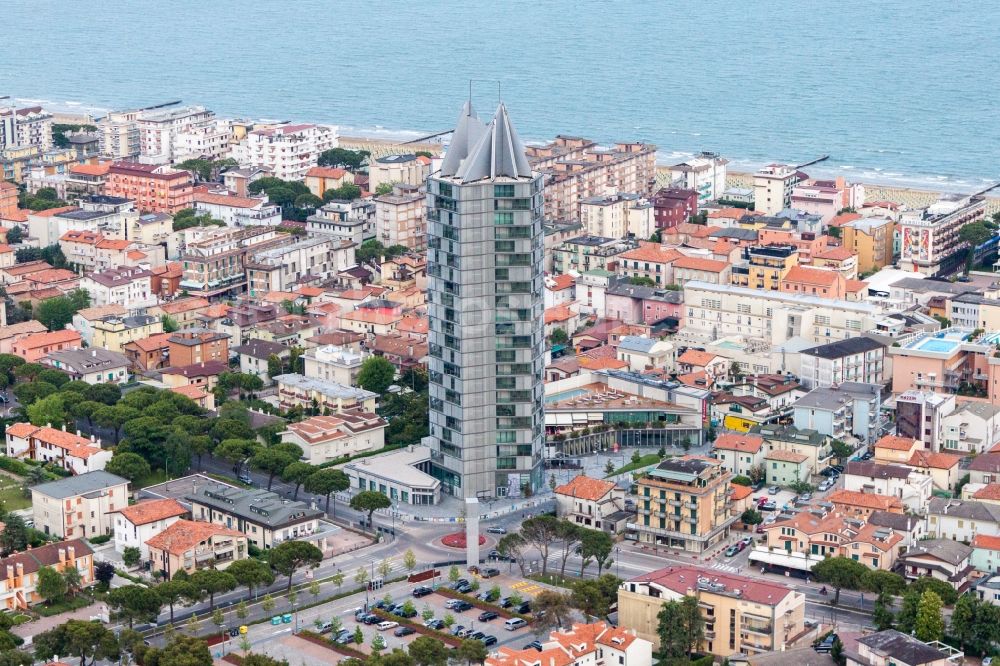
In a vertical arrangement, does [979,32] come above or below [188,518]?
above

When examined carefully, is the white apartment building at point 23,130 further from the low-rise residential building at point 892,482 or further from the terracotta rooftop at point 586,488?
the low-rise residential building at point 892,482

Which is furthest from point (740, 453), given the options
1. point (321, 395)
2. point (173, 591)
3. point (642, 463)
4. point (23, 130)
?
point (23, 130)

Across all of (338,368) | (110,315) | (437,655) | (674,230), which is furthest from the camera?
(674,230)

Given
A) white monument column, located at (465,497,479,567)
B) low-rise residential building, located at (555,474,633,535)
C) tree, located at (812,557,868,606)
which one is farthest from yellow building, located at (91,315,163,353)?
tree, located at (812,557,868,606)

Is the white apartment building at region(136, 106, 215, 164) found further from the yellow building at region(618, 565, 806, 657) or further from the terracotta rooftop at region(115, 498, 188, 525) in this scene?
the yellow building at region(618, 565, 806, 657)

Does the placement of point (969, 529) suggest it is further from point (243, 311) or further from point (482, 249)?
point (243, 311)

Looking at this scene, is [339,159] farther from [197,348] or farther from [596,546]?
[596,546]

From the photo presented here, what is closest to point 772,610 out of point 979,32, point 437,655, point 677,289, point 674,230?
point 437,655
